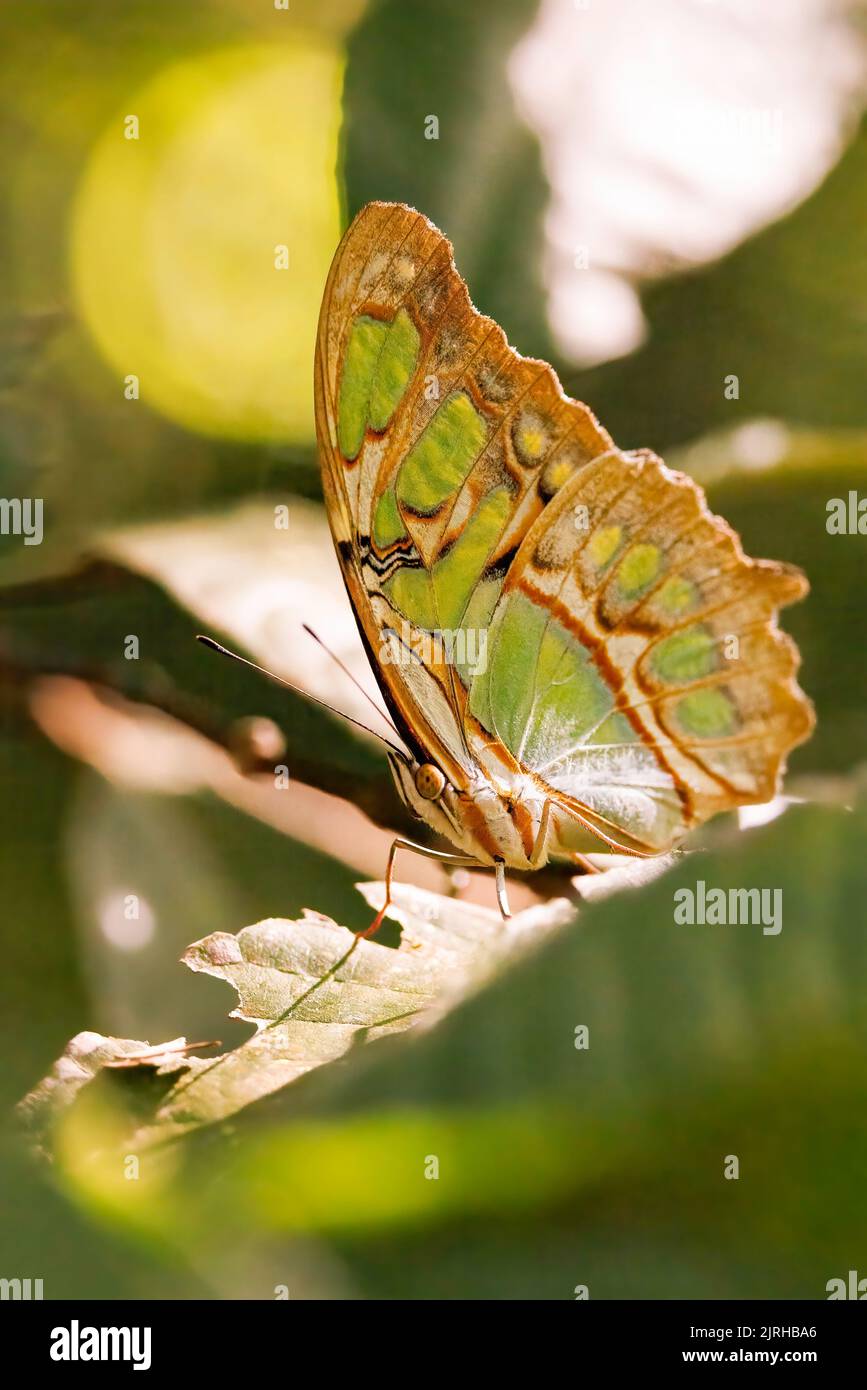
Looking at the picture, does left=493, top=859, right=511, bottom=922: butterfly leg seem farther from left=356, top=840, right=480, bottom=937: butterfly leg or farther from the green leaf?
the green leaf

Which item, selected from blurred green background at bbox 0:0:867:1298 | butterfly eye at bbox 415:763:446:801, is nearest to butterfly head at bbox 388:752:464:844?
butterfly eye at bbox 415:763:446:801

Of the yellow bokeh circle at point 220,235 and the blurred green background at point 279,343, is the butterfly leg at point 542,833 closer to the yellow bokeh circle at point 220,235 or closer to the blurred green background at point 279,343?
the blurred green background at point 279,343

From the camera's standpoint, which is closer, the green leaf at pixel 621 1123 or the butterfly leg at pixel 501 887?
the green leaf at pixel 621 1123

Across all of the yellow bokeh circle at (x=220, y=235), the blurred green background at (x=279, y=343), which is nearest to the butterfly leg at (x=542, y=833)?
the blurred green background at (x=279, y=343)

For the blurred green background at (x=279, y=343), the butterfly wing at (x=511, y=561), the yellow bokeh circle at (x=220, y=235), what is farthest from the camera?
the yellow bokeh circle at (x=220, y=235)

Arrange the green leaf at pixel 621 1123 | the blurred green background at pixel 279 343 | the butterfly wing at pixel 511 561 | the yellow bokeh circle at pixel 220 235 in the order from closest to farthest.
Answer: the green leaf at pixel 621 1123
the butterfly wing at pixel 511 561
the blurred green background at pixel 279 343
the yellow bokeh circle at pixel 220 235

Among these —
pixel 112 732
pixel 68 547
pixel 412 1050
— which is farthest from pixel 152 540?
pixel 412 1050

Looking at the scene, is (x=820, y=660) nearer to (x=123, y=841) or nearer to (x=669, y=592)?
(x=669, y=592)

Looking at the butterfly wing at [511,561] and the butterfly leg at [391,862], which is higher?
the butterfly wing at [511,561]
